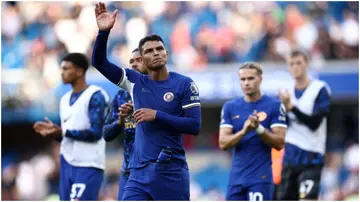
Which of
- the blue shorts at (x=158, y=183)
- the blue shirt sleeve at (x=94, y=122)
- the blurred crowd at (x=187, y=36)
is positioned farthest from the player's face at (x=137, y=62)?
the blurred crowd at (x=187, y=36)

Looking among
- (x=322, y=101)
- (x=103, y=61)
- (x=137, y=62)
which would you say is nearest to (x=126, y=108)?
(x=103, y=61)

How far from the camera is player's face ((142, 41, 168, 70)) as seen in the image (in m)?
8.16

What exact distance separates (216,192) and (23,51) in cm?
649

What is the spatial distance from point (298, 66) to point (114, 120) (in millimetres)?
3456

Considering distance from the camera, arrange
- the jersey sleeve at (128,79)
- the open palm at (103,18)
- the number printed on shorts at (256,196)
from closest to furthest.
→ 1. the open palm at (103,18)
2. the jersey sleeve at (128,79)
3. the number printed on shorts at (256,196)

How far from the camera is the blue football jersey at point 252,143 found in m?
10.2

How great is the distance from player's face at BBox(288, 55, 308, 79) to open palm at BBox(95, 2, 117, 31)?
4672 millimetres

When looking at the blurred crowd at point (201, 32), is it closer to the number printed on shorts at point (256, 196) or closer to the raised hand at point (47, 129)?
the raised hand at point (47, 129)

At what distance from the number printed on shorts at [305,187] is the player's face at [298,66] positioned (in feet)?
4.96

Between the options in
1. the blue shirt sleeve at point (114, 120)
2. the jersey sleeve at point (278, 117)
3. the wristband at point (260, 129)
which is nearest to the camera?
the blue shirt sleeve at point (114, 120)

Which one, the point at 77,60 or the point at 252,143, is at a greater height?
the point at 77,60

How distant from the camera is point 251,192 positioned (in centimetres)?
1019

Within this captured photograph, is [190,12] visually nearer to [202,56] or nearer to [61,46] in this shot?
[202,56]

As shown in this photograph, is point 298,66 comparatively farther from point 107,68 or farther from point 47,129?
point 107,68
